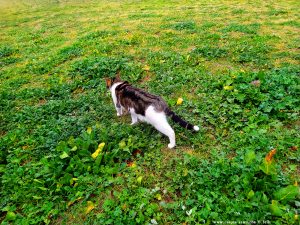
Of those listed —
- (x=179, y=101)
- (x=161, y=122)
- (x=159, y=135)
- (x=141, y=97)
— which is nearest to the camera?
(x=161, y=122)

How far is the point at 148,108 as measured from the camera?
4293mm

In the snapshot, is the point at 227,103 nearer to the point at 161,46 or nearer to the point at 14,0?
the point at 161,46

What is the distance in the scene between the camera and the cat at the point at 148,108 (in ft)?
13.9

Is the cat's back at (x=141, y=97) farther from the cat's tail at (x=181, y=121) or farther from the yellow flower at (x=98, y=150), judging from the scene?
the yellow flower at (x=98, y=150)

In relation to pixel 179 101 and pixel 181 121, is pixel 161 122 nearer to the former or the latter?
pixel 181 121

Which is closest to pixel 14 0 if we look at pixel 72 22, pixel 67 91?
pixel 72 22

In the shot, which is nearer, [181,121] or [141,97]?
[181,121]

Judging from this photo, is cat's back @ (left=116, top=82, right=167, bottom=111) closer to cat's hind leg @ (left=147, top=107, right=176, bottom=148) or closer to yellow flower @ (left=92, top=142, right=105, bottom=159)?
cat's hind leg @ (left=147, top=107, right=176, bottom=148)

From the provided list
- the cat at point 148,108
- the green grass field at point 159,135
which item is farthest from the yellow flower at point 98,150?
the cat at point 148,108

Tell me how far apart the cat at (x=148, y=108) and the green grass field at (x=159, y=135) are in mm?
322

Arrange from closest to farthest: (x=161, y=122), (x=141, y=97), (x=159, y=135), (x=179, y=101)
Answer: (x=161, y=122)
(x=141, y=97)
(x=159, y=135)
(x=179, y=101)

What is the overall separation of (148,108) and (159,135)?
650 mm

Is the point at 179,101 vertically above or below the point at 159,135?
above

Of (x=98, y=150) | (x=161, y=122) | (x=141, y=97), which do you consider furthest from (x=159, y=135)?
(x=98, y=150)
